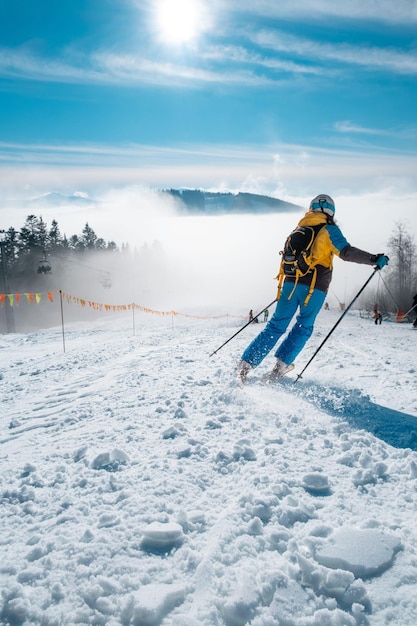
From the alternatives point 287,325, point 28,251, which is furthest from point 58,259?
point 287,325

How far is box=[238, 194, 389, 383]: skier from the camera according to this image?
4980 millimetres

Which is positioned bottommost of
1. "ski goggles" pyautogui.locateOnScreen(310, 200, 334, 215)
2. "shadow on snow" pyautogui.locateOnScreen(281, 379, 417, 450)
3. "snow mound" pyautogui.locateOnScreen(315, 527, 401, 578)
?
"shadow on snow" pyautogui.locateOnScreen(281, 379, 417, 450)

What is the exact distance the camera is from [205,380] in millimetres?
5336

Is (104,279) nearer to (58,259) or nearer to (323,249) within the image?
(58,259)

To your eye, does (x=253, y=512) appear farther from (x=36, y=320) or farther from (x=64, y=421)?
(x=36, y=320)

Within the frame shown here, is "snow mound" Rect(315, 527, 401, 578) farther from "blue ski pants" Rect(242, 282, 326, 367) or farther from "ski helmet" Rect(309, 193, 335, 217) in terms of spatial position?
"ski helmet" Rect(309, 193, 335, 217)

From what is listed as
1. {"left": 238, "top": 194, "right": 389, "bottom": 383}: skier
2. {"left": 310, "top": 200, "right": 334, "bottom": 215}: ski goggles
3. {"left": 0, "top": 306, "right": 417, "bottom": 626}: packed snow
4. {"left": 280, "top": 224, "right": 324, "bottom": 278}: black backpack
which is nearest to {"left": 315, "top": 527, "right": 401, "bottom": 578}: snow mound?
{"left": 0, "top": 306, "right": 417, "bottom": 626}: packed snow

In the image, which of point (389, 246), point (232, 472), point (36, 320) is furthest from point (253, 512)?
point (36, 320)

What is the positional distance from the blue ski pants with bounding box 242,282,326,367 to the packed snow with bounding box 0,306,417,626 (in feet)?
3.02

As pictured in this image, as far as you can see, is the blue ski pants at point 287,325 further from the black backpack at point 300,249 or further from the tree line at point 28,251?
the tree line at point 28,251

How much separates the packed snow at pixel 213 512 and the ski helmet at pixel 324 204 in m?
2.63

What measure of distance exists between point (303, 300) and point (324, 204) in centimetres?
143

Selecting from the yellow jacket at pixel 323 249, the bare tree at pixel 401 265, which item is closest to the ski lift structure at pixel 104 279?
the bare tree at pixel 401 265

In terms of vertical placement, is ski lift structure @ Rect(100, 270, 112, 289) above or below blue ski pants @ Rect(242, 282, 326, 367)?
above
